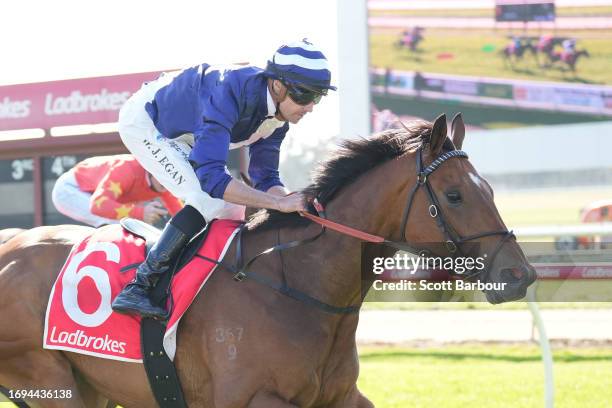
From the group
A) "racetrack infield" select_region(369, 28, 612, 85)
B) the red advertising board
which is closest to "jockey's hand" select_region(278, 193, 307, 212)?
the red advertising board

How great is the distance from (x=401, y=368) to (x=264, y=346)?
11.8 feet

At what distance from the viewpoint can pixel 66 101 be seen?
823 cm

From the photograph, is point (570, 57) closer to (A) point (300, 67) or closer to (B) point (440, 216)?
(A) point (300, 67)

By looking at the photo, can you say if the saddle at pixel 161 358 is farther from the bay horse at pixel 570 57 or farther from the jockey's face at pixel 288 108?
the bay horse at pixel 570 57

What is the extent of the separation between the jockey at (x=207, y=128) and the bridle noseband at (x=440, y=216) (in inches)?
15.6

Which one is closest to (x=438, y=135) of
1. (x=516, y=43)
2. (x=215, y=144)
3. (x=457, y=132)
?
(x=457, y=132)

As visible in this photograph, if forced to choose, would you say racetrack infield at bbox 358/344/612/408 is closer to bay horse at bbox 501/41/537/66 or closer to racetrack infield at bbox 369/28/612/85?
racetrack infield at bbox 369/28/612/85

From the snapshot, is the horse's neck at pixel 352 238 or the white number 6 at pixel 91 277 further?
the white number 6 at pixel 91 277

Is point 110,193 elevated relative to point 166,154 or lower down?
lower down

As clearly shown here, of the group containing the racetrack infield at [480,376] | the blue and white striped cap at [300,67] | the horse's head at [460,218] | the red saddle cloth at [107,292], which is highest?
the blue and white striped cap at [300,67]

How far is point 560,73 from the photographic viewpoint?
20.5 metres

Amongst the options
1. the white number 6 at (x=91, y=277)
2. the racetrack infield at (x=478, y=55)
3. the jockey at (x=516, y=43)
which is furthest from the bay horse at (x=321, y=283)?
the jockey at (x=516, y=43)

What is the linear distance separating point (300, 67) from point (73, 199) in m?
2.62

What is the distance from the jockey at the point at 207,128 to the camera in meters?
3.33
